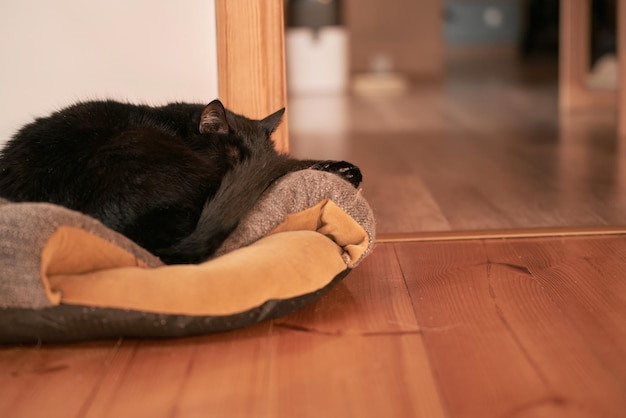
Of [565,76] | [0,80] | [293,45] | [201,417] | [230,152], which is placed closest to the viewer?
[201,417]

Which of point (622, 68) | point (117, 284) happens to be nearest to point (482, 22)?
point (622, 68)

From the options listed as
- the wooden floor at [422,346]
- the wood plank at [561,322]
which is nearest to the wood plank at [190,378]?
the wooden floor at [422,346]

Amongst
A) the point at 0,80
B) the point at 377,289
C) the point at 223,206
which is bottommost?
the point at 377,289

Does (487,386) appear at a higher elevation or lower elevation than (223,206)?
lower

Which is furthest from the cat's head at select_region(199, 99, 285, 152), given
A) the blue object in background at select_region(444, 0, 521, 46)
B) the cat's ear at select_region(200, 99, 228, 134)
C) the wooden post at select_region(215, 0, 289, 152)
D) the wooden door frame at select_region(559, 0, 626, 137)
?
the blue object in background at select_region(444, 0, 521, 46)

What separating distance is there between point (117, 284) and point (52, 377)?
16 centimetres

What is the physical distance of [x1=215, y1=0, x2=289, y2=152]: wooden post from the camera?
1832 mm

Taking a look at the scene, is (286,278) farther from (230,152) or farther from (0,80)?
(0,80)

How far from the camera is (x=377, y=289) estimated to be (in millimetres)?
1445

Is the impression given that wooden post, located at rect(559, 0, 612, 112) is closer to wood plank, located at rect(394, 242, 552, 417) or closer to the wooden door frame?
the wooden door frame

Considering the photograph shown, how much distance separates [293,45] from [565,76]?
2.13 m

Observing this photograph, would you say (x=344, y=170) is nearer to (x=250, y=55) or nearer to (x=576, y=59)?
(x=250, y=55)

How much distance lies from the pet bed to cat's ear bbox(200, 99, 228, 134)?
1.26ft

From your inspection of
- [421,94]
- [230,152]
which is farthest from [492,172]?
[421,94]
